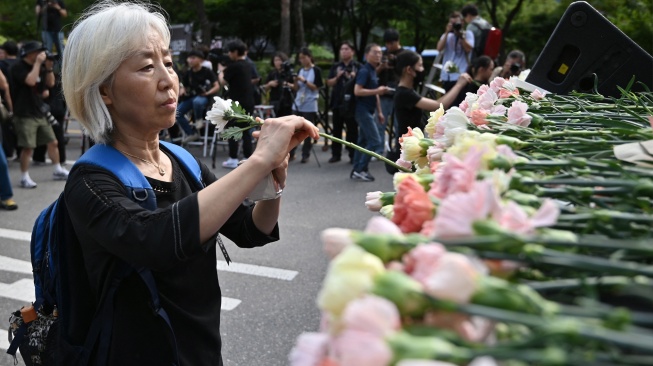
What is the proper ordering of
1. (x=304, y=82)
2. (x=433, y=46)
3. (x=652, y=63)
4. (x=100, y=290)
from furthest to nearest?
(x=433, y=46), (x=304, y=82), (x=652, y=63), (x=100, y=290)

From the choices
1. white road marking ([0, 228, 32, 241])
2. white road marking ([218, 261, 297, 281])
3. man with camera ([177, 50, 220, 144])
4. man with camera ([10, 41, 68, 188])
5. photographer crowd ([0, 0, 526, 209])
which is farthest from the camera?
man with camera ([177, 50, 220, 144])

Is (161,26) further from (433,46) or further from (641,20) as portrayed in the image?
(433,46)

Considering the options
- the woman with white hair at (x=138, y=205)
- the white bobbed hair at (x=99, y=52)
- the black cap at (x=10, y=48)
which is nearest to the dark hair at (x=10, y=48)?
the black cap at (x=10, y=48)

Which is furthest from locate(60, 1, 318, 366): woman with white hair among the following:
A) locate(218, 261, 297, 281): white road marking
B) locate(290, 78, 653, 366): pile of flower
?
locate(218, 261, 297, 281): white road marking

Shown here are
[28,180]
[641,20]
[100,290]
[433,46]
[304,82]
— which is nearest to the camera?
[100,290]

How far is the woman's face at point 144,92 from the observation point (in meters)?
1.96

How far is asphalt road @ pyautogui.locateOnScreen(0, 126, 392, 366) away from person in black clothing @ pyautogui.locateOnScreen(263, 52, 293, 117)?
2438mm

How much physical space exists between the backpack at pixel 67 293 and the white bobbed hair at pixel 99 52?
0.37ft

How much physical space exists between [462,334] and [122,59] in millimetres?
1557

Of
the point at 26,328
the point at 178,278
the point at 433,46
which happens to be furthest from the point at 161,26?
the point at 433,46

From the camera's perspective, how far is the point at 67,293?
1959 mm

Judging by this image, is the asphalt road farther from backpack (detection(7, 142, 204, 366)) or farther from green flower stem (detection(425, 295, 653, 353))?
green flower stem (detection(425, 295, 653, 353))

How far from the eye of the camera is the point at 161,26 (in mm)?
2023

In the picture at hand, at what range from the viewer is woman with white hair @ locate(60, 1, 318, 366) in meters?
1.64
